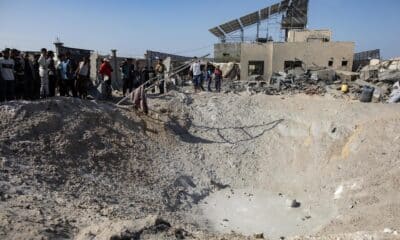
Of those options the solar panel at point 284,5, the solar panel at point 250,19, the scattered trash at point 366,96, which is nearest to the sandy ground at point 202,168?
the scattered trash at point 366,96

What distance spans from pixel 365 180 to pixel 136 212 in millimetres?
5483

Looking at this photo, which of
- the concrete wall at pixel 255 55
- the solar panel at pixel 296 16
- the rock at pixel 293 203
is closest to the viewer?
the rock at pixel 293 203

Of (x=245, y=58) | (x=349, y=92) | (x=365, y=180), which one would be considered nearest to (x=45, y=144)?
(x=365, y=180)

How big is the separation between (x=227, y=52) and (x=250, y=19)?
298 centimetres

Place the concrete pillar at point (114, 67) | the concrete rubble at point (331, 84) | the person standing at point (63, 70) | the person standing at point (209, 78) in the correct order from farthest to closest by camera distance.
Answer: the person standing at point (209, 78) → the concrete pillar at point (114, 67) → the concrete rubble at point (331, 84) → the person standing at point (63, 70)

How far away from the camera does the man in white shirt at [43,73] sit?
1076 centimetres

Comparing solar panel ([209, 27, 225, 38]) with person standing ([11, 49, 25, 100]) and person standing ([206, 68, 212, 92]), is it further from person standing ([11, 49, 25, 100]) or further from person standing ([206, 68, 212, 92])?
person standing ([11, 49, 25, 100])

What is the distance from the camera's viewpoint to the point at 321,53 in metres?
25.3

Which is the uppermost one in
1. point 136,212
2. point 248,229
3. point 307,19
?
point 307,19

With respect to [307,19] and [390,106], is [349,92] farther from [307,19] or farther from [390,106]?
[307,19]

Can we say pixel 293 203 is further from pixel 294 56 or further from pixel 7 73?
pixel 294 56

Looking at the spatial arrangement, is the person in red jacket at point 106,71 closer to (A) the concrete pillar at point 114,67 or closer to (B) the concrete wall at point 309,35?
(A) the concrete pillar at point 114,67

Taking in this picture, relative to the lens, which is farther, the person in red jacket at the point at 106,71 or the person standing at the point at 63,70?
the person in red jacket at the point at 106,71

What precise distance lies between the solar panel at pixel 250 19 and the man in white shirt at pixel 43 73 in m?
21.8
